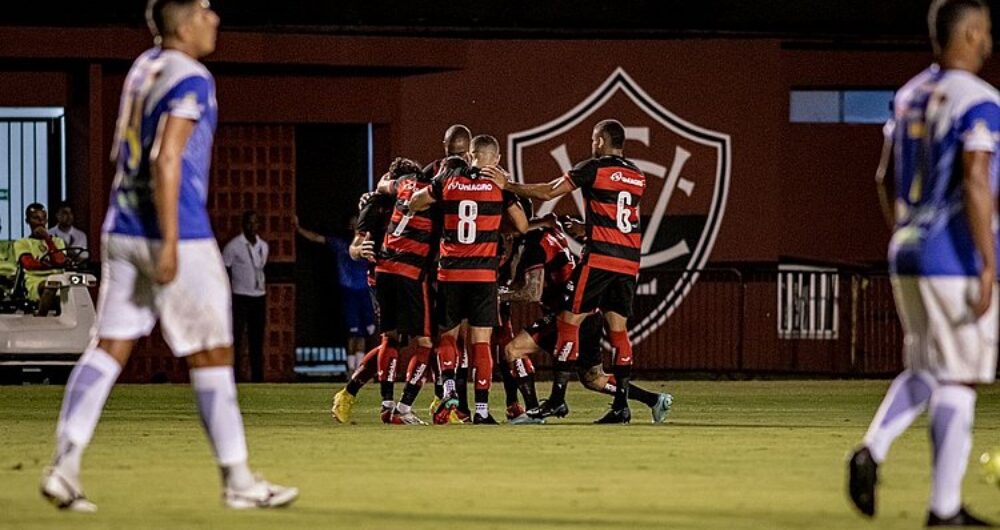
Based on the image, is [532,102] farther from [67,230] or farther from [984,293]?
[984,293]

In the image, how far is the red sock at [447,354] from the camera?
16.2 metres

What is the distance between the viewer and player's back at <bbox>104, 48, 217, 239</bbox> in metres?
8.72

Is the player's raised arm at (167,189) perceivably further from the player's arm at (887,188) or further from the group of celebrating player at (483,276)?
the group of celebrating player at (483,276)

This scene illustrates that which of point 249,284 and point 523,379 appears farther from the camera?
point 249,284

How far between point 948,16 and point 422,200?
7626mm

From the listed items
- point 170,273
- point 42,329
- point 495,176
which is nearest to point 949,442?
point 170,273

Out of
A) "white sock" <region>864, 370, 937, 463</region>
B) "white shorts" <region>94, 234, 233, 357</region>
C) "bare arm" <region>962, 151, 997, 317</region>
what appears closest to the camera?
"bare arm" <region>962, 151, 997, 317</region>

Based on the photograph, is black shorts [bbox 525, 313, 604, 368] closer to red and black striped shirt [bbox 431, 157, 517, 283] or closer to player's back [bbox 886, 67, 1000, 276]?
red and black striped shirt [bbox 431, 157, 517, 283]

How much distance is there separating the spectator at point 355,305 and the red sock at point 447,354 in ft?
30.1

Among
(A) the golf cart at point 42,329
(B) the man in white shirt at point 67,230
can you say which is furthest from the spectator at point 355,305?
(A) the golf cart at point 42,329

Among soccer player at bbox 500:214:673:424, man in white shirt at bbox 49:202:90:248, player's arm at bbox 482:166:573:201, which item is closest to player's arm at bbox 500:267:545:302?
soccer player at bbox 500:214:673:424

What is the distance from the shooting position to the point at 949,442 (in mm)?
8188

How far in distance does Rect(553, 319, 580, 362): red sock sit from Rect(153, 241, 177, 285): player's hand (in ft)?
25.2

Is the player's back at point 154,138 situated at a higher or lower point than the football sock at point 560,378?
higher
